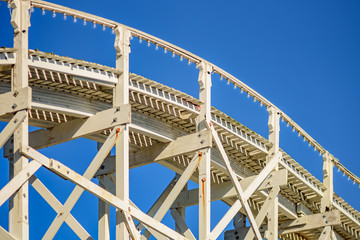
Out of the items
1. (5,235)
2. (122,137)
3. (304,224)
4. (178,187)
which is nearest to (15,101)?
(5,235)

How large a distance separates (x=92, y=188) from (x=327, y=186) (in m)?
16.7

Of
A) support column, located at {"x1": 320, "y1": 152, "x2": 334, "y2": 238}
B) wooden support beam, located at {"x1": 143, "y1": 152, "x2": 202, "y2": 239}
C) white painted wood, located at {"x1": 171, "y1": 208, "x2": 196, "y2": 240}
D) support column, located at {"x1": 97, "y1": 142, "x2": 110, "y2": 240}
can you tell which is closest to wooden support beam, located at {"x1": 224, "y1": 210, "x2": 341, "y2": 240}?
support column, located at {"x1": 320, "y1": 152, "x2": 334, "y2": 238}

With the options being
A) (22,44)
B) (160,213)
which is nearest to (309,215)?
(160,213)

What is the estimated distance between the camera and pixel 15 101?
3425 centimetres

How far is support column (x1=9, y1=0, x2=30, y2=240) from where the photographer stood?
3359cm

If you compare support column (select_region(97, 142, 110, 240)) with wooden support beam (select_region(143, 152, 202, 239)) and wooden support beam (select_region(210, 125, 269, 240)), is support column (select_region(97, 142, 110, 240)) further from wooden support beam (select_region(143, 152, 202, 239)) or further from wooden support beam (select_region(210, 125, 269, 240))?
wooden support beam (select_region(210, 125, 269, 240))

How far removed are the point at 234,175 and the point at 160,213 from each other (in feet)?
12.8

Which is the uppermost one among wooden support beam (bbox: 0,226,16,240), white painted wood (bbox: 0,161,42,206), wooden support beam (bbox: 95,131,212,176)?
wooden support beam (bbox: 95,131,212,176)

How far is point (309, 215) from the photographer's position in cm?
4934

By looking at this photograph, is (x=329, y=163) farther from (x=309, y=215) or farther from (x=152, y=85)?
(x=152, y=85)

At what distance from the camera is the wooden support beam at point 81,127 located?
123ft

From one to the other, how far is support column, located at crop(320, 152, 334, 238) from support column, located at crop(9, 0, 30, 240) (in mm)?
18405

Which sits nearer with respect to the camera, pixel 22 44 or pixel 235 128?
pixel 22 44

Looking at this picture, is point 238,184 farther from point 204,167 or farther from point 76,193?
point 76,193
